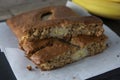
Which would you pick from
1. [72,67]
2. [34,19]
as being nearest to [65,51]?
[72,67]

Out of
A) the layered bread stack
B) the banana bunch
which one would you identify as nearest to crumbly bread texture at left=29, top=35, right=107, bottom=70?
the layered bread stack

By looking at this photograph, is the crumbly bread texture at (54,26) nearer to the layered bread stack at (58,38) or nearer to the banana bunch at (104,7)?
the layered bread stack at (58,38)

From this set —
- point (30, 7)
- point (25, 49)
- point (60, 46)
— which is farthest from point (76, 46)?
point (30, 7)

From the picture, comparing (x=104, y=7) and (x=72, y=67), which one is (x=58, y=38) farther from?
(x=104, y=7)

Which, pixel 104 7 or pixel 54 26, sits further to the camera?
pixel 104 7

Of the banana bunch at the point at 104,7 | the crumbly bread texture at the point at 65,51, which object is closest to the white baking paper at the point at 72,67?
the crumbly bread texture at the point at 65,51

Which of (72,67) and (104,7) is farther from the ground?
(104,7)

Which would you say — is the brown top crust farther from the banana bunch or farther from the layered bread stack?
the banana bunch
